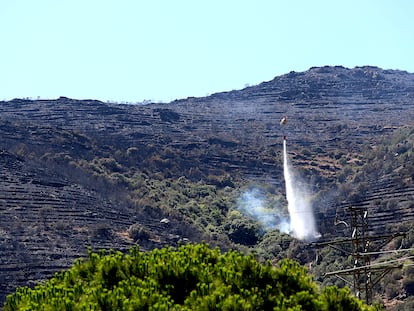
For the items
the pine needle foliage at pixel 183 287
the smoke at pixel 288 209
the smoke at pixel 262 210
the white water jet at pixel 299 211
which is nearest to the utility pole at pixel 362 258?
the pine needle foliage at pixel 183 287

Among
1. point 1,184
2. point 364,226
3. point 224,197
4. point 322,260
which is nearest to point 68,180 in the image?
point 1,184

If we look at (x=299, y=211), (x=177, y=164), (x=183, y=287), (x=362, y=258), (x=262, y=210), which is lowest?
(x=262, y=210)

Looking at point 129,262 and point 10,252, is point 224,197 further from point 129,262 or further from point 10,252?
point 129,262

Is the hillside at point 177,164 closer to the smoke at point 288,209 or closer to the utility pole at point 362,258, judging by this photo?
the smoke at point 288,209

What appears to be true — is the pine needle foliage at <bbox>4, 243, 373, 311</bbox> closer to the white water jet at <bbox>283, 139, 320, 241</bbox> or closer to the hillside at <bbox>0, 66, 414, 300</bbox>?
the hillside at <bbox>0, 66, 414, 300</bbox>

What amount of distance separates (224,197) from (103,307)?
7527 cm

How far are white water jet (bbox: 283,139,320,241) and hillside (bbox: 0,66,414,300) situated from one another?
3.63 feet

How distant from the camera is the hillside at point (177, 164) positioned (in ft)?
211

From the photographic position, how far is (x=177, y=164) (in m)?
95.6

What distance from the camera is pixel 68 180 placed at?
3061 inches

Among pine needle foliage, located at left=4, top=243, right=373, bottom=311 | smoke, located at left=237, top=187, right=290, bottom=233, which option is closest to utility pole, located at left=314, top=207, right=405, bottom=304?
pine needle foliage, located at left=4, top=243, right=373, bottom=311

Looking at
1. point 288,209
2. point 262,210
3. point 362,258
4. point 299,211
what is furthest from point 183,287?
point 262,210

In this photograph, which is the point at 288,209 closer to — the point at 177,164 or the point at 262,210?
the point at 262,210

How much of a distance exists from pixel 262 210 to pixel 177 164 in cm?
1255
